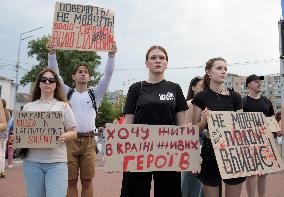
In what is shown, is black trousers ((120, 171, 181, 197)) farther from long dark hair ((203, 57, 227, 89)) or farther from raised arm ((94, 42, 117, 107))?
raised arm ((94, 42, 117, 107))

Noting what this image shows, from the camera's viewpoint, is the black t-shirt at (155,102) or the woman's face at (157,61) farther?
the woman's face at (157,61)

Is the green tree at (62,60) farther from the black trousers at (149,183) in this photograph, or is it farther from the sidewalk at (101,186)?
the black trousers at (149,183)

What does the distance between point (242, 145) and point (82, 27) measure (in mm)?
3009

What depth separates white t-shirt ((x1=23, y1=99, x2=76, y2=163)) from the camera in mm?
3877

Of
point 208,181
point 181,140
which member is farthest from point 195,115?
point 208,181

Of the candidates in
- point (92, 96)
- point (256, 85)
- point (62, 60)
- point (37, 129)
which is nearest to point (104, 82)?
point (92, 96)

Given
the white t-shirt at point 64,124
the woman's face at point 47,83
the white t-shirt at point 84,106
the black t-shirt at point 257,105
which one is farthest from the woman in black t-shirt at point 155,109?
the black t-shirt at point 257,105

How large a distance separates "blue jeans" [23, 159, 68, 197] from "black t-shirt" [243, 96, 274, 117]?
118 inches

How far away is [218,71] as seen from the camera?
13.4 feet

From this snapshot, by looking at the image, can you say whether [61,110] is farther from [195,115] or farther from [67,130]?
[195,115]

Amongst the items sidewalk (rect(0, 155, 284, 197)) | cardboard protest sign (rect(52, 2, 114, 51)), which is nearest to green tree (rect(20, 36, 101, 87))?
sidewalk (rect(0, 155, 284, 197))

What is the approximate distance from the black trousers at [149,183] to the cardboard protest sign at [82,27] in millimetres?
2359

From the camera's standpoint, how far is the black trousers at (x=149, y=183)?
11.9ft

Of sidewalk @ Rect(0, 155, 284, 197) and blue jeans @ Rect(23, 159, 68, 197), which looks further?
sidewalk @ Rect(0, 155, 284, 197)
